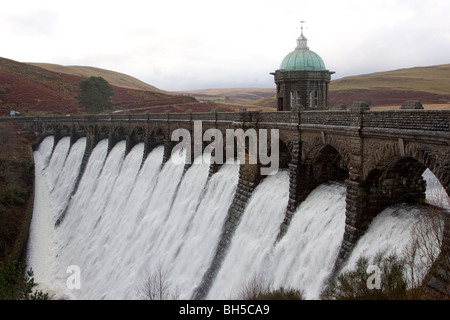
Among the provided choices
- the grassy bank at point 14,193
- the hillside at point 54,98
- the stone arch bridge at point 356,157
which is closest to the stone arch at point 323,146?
the stone arch bridge at point 356,157

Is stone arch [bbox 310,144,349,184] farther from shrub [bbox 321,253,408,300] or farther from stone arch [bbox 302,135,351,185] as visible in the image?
shrub [bbox 321,253,408,300]

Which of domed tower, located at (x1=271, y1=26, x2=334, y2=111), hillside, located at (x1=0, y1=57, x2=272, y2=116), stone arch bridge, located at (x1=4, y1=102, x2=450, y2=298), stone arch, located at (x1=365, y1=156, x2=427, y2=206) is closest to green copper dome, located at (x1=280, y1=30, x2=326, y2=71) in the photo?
domed tower, located at (x1=271, y1=26, x2=334, y2=111)

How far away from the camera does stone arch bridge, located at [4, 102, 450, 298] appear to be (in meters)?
13.6

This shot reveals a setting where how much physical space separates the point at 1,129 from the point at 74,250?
129 feet

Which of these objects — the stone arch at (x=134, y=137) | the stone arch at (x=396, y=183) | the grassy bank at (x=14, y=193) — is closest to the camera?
the stone arch at (x=396, y=183)

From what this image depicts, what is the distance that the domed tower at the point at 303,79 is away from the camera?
38438 mm

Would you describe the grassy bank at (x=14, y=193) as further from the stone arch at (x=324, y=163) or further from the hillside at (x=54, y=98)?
the hillside at (x=54, y=98)

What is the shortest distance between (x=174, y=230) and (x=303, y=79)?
1864cm

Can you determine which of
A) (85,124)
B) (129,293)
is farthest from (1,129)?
(129,293)

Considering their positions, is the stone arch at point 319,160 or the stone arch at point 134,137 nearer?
the stone arch at point 319,160

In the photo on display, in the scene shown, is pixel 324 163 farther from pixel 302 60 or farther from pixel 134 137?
pixel 134 137

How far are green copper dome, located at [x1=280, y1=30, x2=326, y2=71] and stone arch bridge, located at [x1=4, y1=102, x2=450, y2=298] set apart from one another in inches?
416

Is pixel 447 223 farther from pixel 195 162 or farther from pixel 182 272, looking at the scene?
pixel 195 162

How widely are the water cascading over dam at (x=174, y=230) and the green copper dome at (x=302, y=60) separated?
1222 centimetres
